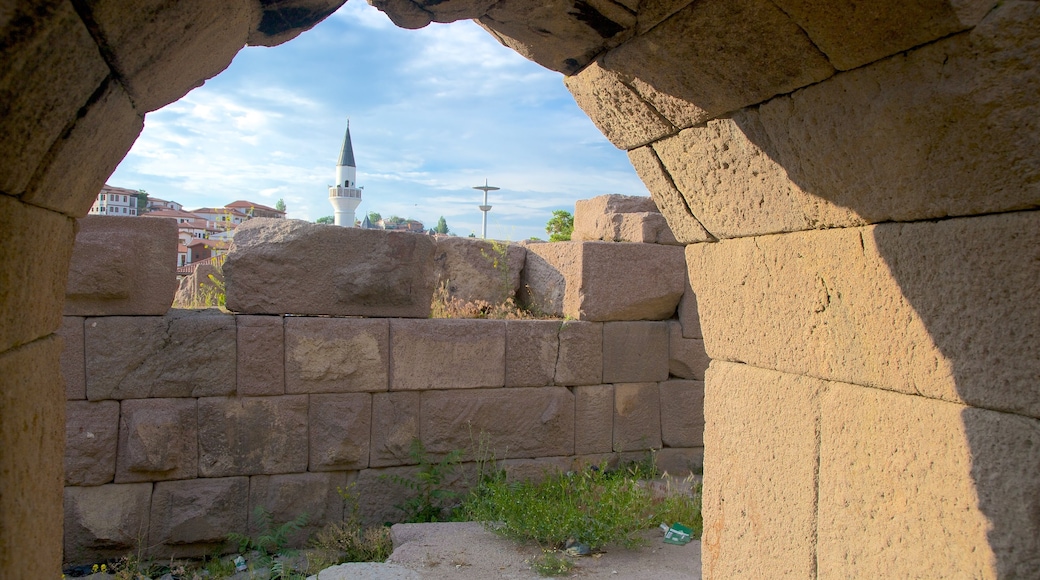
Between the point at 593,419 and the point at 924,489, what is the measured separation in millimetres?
4736

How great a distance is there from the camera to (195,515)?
5.58m

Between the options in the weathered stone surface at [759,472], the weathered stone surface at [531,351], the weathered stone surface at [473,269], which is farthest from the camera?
the weathered stone surface at [473,269]

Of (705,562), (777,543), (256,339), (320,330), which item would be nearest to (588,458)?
(320,330)

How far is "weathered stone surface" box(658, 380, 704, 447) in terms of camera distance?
727 cm

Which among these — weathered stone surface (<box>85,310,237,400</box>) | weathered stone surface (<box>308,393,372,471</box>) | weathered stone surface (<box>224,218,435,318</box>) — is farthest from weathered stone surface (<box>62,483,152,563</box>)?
weathered stone surface (<box>224,218,435,318</box>)

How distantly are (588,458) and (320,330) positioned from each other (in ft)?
8.92

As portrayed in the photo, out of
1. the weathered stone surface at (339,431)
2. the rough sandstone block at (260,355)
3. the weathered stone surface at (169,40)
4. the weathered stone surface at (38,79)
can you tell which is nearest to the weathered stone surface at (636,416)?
the weathered stone surface at (339,431)

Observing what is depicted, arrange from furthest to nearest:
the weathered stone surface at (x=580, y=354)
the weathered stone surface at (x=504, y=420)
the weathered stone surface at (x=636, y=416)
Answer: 1. the weathered stone surface at (x=636, y=416)
2. the weathered stone surface at (x=580, y=354)
3. the weathered stone surface at (x=504, y=420)

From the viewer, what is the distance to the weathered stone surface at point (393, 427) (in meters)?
6.14

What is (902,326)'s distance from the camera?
2.32 meters

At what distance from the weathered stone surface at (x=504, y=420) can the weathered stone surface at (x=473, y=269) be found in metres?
1.28

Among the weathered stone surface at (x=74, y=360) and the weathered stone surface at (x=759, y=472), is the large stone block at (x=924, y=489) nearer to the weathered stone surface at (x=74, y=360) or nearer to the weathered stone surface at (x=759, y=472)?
the weathered stone surface at (x=759, y=472)

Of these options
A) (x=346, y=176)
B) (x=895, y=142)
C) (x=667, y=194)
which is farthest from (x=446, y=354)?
(x=346, y=176)

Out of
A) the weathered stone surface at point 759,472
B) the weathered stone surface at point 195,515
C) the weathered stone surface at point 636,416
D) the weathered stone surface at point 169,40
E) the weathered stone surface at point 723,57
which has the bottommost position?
the weathered stone surface at point 195,515
